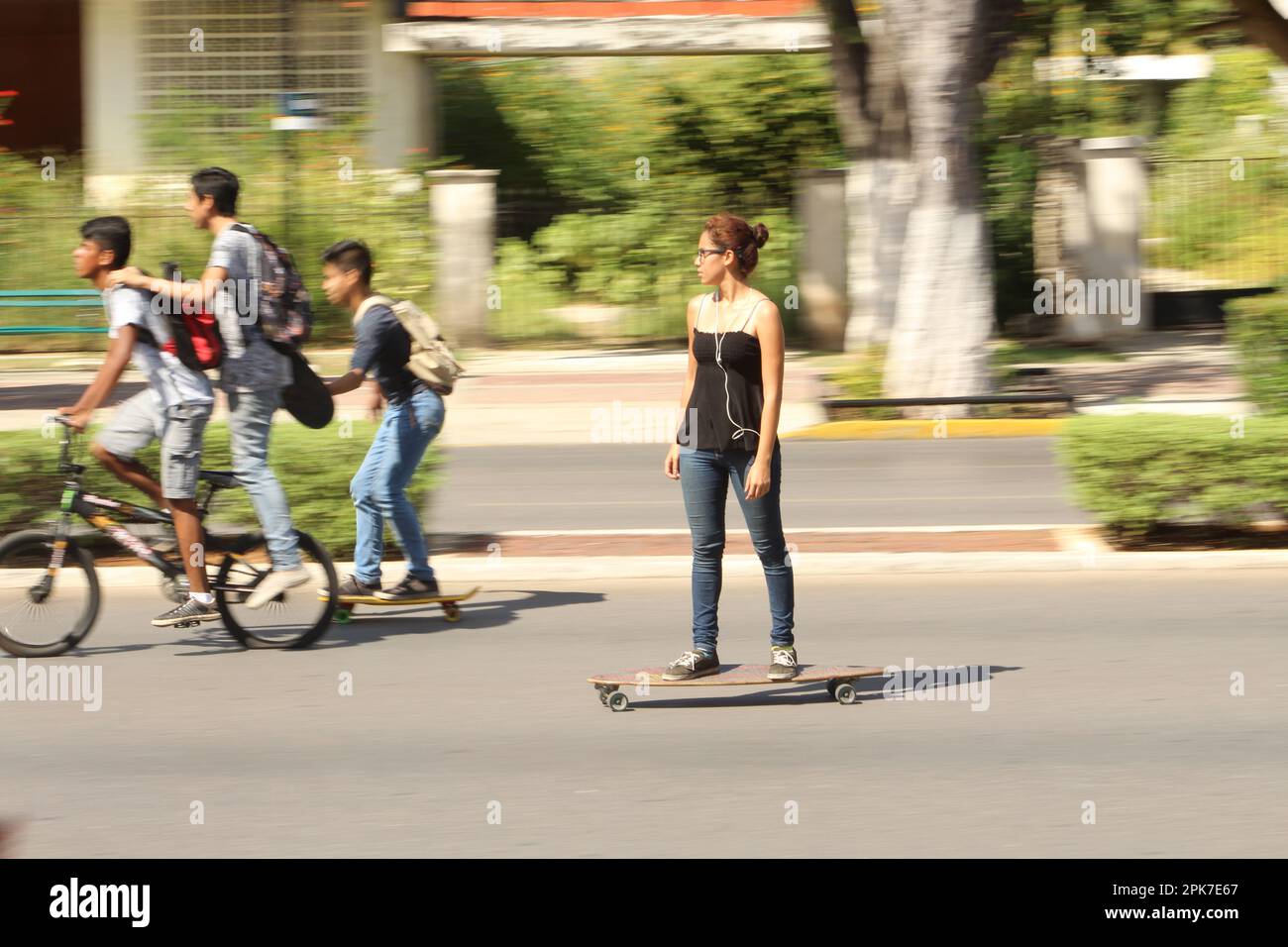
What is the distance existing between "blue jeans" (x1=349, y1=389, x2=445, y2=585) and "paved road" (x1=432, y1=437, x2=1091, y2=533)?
2.36m

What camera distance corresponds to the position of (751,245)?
6.83 m

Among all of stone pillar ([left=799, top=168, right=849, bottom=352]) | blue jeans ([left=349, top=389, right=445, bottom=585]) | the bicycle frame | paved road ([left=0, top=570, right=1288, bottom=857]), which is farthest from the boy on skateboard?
stone pillar ([left=799, top=168, right=849, bottom=352])

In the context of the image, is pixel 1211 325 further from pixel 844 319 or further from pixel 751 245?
pixel 751 245

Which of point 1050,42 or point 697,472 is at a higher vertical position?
point 1050,42

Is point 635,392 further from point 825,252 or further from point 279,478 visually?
point 279,478

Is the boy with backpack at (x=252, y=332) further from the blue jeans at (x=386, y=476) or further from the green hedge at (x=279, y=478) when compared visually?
the green hedge at (x=279, y=478)

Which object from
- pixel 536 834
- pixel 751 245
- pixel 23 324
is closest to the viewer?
pixel 536 834

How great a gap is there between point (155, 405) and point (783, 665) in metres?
3.05

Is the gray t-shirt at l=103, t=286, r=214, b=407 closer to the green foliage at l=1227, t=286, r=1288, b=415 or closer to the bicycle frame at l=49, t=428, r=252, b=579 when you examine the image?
the bicycle frame at l=49, t=428, r=252, b=579

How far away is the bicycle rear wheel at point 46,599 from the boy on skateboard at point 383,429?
1.22 metres

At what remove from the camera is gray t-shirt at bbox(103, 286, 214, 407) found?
7734mm

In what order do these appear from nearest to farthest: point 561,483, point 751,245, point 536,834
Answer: point 536,834 → point 751,245 → point 561,483

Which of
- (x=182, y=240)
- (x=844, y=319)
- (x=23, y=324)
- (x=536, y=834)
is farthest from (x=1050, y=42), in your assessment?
(x=536, y=834)

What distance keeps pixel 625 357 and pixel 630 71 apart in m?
5.07
